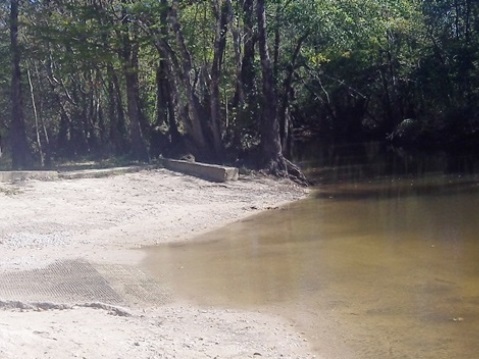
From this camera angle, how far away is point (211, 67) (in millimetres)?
31422

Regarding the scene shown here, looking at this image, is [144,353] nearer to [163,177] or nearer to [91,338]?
[91,338]

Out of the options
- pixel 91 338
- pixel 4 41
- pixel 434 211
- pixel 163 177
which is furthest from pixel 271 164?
pixel 91 338

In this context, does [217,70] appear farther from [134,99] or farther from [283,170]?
[283,170]

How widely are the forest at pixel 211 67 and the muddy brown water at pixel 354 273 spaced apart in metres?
8.40

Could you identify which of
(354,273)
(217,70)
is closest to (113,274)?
(354,273)

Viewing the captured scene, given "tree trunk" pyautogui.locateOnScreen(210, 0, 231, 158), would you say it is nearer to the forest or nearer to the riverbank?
the forest

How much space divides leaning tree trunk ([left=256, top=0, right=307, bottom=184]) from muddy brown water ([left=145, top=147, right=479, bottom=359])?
544 centimetres

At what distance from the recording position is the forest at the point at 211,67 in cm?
2781

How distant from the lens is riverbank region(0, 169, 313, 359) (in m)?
8.52

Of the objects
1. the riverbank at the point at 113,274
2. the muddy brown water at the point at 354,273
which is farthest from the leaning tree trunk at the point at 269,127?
the muddy brown water at the point at 354,273

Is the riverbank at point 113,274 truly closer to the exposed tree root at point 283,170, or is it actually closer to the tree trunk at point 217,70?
the exposed tree root at point 283,170

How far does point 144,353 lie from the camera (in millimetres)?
8141

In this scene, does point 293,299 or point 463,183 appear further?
point 463,183

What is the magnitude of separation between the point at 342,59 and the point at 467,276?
1190 inches
